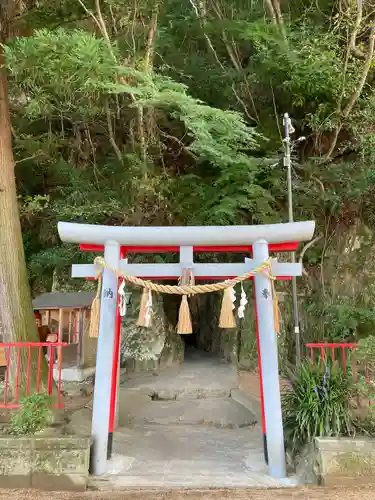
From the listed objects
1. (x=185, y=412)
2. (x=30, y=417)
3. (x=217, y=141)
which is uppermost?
(x=217, y=141)

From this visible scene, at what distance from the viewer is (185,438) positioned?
20.1ft

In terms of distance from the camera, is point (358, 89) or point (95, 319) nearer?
point (95, 319)

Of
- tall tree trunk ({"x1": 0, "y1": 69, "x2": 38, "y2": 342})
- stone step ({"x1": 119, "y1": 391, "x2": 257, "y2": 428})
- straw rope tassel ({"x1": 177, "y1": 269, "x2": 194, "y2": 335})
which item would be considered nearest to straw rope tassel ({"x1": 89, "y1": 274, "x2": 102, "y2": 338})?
straw rope tassel ({"x1": 177, "y1": 269, "x2": 194, "y2": 335})

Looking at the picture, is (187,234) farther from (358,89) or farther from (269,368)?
(358,89)

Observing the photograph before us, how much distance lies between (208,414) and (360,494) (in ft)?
12.5

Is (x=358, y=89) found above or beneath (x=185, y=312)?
above

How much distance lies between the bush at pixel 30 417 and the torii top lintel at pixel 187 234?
200 cm

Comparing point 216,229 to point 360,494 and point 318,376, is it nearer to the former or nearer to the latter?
point 318,376

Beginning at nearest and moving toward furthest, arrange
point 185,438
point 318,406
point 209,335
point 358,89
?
point 318,406, point 185,438, point 358,89, point 209,335

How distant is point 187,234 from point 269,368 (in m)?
1.92

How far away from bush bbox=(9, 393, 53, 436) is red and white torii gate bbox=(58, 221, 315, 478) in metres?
0.64

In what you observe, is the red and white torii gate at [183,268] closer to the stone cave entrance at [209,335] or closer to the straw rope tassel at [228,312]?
the straw rope tassel at [228,312]

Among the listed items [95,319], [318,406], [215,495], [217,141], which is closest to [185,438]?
[215,495]

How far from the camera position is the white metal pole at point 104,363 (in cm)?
456
